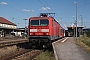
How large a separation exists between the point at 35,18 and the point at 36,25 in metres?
0.80

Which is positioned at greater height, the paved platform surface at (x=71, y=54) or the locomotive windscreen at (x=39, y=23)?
the locomotive windscreen at (x=39, y=23)

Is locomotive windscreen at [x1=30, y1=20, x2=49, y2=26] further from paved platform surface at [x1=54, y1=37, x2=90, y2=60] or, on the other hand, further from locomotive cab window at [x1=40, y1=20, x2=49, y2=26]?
paved platform surface at [x1=54, y1=37, x2=90, y2=60]

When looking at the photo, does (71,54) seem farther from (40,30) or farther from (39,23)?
(39,23)

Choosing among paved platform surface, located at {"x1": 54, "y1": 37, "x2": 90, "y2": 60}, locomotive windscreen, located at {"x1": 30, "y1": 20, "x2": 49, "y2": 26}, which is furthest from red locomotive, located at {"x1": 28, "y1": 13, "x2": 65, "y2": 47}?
paved platform surface, located at {"x1": 54, "y1": 37, "x2": 90, "y2": 60}

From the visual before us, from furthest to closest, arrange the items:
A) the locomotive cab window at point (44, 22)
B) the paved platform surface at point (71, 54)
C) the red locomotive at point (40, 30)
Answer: the locomotive cab window at point (44, 22)
the red locomotive at point (40, 30)
the paved platform surface at point (71, 54)

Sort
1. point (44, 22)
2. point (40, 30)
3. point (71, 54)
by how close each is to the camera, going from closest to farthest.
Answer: point (71, 54)
point (40, 30)
point (44, 22)

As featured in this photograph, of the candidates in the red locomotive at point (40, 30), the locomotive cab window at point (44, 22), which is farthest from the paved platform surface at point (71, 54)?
the locomotive cab window at point (44, 22)

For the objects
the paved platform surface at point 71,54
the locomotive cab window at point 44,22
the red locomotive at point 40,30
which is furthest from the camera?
the locomotive cab window at point 44,22

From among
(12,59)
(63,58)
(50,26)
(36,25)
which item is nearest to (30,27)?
(36,25)

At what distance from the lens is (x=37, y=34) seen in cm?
2112

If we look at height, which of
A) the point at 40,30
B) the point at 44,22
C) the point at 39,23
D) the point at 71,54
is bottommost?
the point at 71,54

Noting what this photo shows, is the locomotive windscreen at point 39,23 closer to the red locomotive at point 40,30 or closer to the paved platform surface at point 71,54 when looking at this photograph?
the red locomotive at point 40,30

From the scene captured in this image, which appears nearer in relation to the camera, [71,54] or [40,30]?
[71,54]

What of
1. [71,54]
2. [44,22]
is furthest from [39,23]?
[71,54]
